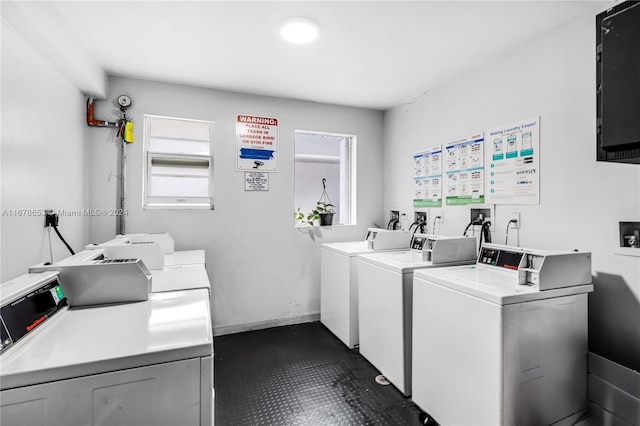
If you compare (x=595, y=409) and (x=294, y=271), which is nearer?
(x=595, y=409)

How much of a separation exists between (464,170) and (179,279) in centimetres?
242

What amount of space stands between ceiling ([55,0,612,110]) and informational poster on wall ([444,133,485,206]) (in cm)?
63

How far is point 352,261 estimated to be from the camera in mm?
2816

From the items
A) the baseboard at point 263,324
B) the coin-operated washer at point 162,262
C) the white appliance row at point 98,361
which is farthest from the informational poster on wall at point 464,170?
the white appliance row at point 98,361

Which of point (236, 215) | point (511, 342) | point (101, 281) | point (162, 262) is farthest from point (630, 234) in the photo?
point (236, 215)

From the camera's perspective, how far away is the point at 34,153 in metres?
1.82

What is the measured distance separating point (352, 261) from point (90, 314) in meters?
1.97

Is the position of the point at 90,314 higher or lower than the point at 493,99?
lower

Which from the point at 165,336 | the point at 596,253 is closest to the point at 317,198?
the point at 596,253

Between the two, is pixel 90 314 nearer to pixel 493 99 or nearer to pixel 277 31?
pixel 277 31

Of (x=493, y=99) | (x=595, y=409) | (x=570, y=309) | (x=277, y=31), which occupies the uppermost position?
(x=277, y=31)

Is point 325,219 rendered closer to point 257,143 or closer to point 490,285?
point 257,143

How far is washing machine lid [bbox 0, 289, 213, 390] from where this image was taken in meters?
0.89

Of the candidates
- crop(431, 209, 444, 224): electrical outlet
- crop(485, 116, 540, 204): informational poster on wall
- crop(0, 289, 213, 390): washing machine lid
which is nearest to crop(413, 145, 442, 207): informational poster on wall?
crop(431, 209, 444, 224): electrical outlet
